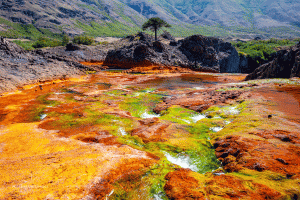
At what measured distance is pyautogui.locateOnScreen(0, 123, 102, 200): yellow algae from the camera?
412cm

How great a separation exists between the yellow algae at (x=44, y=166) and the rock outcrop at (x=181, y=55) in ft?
112

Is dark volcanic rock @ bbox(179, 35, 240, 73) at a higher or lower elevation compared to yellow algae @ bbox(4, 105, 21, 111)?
higher

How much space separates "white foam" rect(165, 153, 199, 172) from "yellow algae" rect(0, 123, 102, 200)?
2709 millimetres

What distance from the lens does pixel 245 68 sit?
5300cm

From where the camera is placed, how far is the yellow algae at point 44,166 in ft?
13.5

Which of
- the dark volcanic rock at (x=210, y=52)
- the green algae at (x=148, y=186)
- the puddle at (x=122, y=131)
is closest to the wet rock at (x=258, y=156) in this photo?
the green algae at (x=148, y=186)

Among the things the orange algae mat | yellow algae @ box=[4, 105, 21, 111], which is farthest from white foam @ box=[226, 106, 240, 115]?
yellow algae @ box=[4, 105, 21, 111]

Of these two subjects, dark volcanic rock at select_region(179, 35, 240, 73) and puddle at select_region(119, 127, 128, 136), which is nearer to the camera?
puddle at select_region(119, 127, 128, 136)

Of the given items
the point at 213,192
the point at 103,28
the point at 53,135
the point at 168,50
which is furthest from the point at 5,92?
the point at 103,28

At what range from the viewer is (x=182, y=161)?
20.2 ft

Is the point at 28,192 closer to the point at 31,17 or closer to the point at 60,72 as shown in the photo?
the point at 60,72

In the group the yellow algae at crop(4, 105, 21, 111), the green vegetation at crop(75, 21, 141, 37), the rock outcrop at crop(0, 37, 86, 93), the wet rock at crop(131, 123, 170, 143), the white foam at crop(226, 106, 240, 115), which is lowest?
the wet rock at crop(131, 123, 170, 143)

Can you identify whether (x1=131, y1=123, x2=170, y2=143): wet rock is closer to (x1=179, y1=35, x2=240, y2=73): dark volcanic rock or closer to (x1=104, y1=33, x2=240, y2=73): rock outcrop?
(x1=104, y1=33, x2=240, y2=73): rock outcrop

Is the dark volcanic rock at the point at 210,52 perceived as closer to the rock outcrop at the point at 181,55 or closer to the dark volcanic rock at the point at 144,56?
the rock outcrop at the point at 181,55
